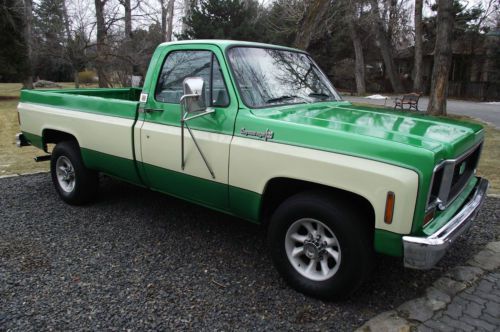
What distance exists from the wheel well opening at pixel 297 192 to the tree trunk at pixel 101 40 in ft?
56.8

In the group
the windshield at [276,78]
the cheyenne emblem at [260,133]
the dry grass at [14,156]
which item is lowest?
the dry grass at [14,156]

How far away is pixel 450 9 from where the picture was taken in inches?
508

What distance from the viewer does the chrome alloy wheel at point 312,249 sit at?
309cm

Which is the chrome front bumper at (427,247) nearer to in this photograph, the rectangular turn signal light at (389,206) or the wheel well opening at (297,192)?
the rectangular turn signal light at (389,206)

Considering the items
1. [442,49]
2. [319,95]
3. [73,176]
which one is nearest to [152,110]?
[319,95]

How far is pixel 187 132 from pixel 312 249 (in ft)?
4.94

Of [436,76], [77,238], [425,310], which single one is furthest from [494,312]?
[436,76]

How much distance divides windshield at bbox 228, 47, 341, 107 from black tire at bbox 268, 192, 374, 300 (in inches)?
39.0

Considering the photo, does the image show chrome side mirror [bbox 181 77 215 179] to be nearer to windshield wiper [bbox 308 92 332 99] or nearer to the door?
the door

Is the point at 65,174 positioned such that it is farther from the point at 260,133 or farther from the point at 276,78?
the point at 260,133

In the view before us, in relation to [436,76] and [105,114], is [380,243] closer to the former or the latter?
[105,114]

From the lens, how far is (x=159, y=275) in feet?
11.7

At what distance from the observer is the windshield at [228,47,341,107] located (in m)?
3.62

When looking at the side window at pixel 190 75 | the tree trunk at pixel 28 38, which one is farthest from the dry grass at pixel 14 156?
the tree trunk at pixel 28 38
